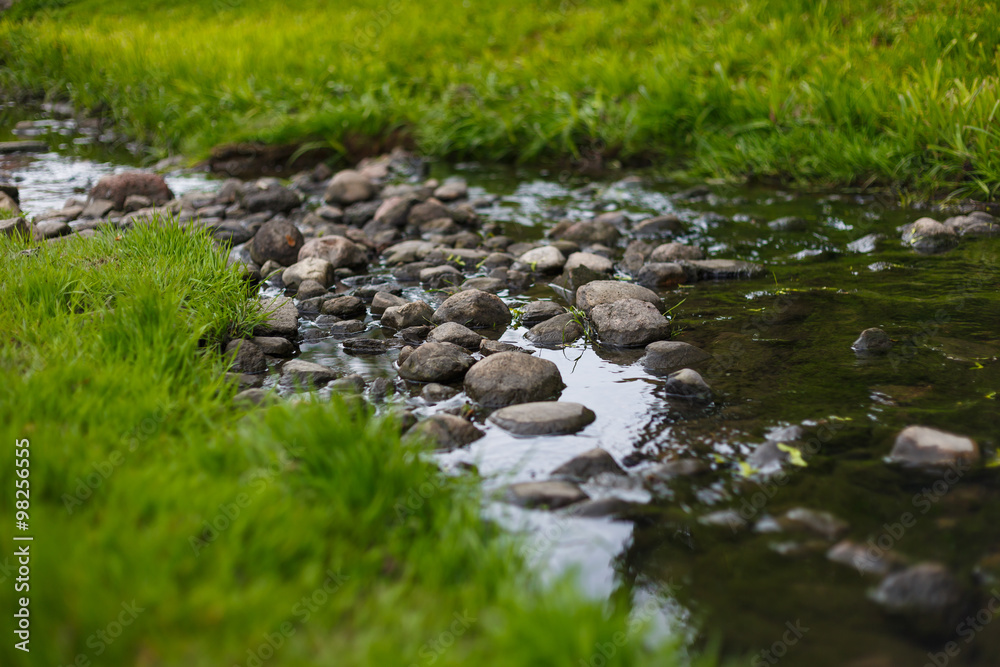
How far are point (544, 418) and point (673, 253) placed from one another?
242cm

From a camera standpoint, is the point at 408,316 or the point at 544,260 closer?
the point at 408,316

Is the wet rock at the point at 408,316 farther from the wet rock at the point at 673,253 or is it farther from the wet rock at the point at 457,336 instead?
the wet rock at the point at 673,253

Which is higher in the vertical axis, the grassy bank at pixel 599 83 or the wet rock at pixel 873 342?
the grassy bank at pixel 599 83

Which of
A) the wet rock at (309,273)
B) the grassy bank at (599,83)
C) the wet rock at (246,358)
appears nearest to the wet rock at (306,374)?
the wet rock at (246,358)

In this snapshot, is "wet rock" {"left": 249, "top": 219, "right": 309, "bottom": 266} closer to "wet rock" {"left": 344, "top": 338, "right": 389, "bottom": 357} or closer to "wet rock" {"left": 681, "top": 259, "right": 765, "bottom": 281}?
"wet rock" {"left": 344, "top": 338, "right": 389, "bottom": 357}

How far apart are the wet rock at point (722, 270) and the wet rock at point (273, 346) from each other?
2535 millimetres

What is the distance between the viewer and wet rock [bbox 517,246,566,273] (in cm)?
468

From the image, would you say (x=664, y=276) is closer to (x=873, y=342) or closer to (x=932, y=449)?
(x=873, y=342)

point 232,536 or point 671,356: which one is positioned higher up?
point 232,536

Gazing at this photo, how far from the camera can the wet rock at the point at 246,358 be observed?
10.5 feet

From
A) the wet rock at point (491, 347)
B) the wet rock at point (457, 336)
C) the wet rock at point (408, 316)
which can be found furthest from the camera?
the wet rock at point (408, 316)

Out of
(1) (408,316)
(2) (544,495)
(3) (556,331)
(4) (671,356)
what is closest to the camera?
(2) (544,495)

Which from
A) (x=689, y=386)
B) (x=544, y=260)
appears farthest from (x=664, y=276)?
(x=689, y=386)

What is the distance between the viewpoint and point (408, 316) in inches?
148
